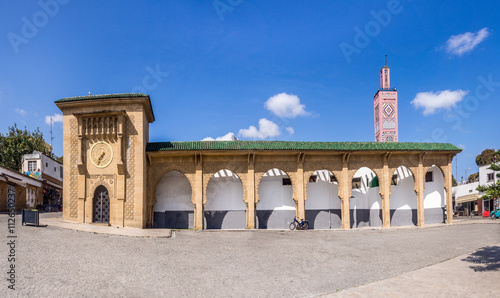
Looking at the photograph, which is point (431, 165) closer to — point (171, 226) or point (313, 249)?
point (313, 249)

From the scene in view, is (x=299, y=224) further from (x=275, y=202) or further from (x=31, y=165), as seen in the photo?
(x=31, y=165)

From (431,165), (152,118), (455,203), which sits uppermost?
(152,118)

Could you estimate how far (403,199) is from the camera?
25109 mm

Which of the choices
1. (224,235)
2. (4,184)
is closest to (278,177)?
(224,235)

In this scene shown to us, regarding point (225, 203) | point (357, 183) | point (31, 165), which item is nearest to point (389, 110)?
point (357, 183)

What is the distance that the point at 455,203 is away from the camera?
44.0 meters

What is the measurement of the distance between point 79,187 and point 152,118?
6296 mm

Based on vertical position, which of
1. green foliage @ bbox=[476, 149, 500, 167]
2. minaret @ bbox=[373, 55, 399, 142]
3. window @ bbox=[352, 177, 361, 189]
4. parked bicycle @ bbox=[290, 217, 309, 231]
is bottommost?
parked bicycle @ bbox=[290, 217, 309, 231]

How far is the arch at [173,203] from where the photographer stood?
74.0ft

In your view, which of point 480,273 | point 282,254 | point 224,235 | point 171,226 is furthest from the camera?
point 171,226

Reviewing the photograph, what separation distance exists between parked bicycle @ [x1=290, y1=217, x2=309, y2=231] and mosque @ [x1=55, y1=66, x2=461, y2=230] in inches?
20.2

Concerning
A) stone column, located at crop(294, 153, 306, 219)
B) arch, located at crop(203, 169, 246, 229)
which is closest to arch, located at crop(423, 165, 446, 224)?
stone column, located at crop(294, 153, 306, 219)

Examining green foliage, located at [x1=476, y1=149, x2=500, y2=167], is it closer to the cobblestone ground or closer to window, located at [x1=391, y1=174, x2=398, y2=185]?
window, located at [x1=391, y1=174, x2=398, y2=185]

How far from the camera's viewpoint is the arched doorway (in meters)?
20.0
